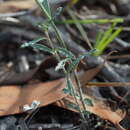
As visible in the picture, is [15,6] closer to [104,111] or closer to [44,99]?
[44,99]

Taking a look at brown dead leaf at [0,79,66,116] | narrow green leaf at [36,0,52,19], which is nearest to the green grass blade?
brown dead leaf at [0,79,66,116]

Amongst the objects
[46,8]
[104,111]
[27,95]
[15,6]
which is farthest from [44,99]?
[15,6]

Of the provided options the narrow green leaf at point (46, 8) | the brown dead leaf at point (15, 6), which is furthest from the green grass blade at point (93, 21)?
the narrow green leaf at point (46, 8)

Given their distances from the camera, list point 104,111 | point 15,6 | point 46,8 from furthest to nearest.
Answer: point 15,6 → point 104,111 → point 46,8

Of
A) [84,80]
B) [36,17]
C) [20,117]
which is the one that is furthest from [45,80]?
[36,17]

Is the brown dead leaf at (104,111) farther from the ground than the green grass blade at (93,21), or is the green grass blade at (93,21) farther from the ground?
the green grass blade at (93,21)

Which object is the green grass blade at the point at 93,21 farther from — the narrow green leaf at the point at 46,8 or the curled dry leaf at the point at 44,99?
the narrow green leaf at the point at 46,8

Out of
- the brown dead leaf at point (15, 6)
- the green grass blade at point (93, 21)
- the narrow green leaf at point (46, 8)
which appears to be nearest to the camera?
the narrow green leaf at point (46, 8)

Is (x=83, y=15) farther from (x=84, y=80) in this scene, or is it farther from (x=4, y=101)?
(x=4, y=101)

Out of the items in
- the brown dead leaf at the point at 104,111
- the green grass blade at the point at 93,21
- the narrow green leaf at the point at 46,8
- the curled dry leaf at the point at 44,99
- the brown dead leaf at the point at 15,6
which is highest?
the brown dead leaf at the point at 15,6
